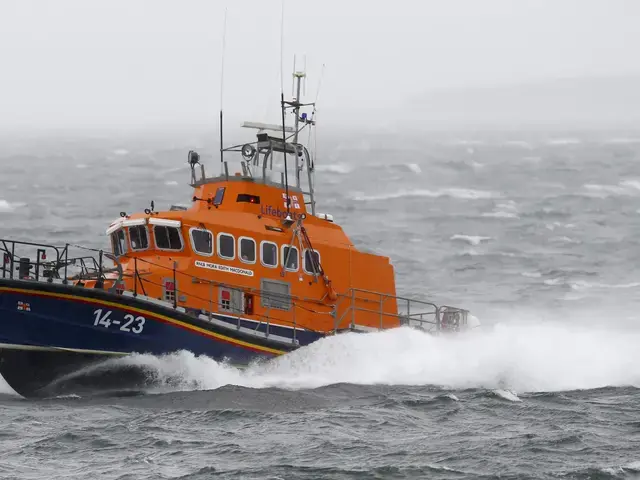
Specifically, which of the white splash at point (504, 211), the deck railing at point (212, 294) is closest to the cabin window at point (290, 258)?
the deck railing at point (212, 294)

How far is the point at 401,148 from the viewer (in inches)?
3199

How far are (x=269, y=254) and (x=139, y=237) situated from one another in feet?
6.99

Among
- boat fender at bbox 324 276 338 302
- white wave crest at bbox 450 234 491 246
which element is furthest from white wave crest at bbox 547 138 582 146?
boat fender at bbox 324 276 338 302

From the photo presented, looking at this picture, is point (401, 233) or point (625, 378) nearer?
point (625, 378)

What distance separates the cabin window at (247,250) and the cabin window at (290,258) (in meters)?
0.56

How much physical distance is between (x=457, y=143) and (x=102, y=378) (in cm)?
7704

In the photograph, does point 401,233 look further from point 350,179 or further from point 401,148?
point 401,148

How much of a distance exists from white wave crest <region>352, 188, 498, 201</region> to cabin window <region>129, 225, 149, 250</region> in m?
32.4

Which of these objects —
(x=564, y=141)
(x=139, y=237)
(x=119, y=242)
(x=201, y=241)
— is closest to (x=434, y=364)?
(x=201, y=241)

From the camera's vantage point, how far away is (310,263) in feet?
60.6

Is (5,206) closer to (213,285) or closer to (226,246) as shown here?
(226,246)

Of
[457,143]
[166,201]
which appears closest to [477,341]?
[166,201]

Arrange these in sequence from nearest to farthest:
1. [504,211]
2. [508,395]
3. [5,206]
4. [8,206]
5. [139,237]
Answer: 1. [508,395]
2. [139,237]
3. [5,206]
4. [8,206]
5. [504,211]

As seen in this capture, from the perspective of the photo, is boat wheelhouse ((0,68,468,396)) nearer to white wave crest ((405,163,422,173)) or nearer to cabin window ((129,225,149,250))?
cabin window ((129,225,149,250))
